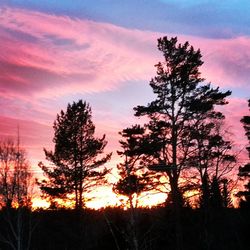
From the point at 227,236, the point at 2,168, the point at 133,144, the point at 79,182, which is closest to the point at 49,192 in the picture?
the point at 79,182

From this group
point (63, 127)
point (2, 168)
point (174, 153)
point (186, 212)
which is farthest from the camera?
point (63, 127)

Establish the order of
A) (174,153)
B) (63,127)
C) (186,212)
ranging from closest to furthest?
(174,153), (186,212), (63,127)

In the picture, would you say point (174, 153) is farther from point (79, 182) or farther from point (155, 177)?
point (79, 182)

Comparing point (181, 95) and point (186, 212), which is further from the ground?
point (181, 95)

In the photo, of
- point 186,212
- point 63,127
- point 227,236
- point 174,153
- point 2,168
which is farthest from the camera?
point 227,236

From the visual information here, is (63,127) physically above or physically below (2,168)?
above

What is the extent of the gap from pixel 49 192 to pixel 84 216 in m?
3.21

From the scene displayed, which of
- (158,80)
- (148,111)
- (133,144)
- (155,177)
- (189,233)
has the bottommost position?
(189,233)

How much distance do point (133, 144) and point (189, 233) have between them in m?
9.81

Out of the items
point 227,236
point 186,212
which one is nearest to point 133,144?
point 186,212

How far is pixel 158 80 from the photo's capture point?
95.8 feet

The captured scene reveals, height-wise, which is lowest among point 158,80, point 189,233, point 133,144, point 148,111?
point 189,233

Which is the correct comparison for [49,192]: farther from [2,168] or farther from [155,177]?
[155,177]

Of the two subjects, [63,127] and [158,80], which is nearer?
[158,80]
